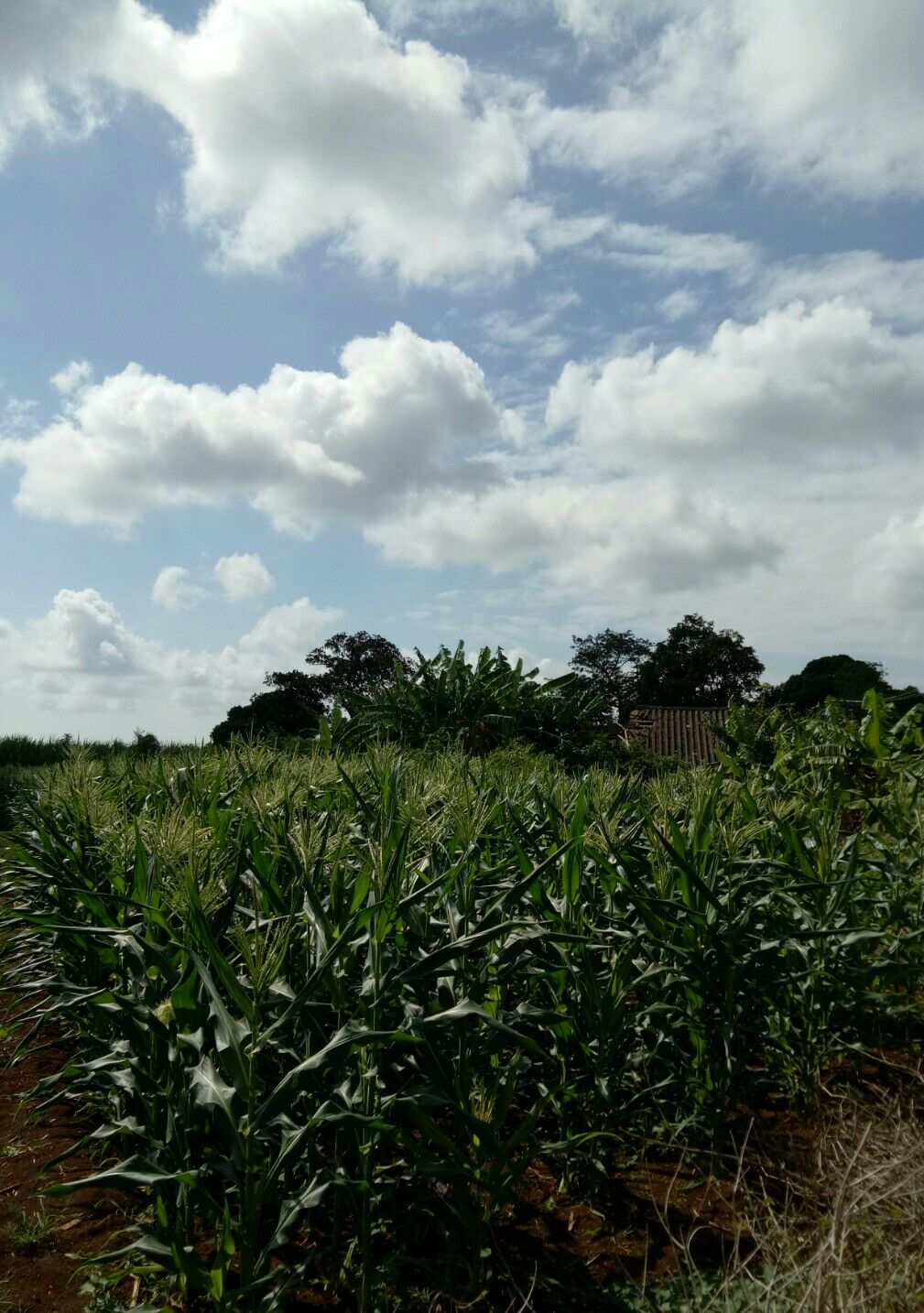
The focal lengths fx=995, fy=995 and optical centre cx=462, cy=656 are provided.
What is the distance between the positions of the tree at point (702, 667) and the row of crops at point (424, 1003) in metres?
43.4

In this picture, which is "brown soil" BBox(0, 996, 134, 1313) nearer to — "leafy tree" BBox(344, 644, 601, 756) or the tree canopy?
"leafy tree" BBox(344, 644, 601, 756)

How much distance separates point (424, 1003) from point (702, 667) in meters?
45.7

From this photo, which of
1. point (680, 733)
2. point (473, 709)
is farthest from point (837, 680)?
point (473, 709)

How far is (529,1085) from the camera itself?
2926 millimetres

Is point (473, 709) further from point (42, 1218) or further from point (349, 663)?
point (349, 663)

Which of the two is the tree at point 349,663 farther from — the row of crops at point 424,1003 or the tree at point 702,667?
the row of crops at point 424,1003

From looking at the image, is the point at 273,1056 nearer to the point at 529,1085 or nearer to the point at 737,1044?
the point at 529,1085

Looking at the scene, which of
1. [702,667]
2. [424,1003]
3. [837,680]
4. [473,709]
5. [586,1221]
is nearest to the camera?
[424,1003]

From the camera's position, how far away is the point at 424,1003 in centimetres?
236

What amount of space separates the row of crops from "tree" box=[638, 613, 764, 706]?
43.4m

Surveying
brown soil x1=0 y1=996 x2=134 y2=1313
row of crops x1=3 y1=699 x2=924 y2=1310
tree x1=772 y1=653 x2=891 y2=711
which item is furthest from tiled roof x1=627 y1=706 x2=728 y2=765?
brown soil x1=0 y1=996 x2=134 y2=1313

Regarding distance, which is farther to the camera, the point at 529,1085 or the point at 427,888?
the point at 529,1085

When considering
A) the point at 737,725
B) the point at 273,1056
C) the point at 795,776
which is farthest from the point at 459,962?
the point at 737,725

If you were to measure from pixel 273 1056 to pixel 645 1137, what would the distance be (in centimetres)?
117
